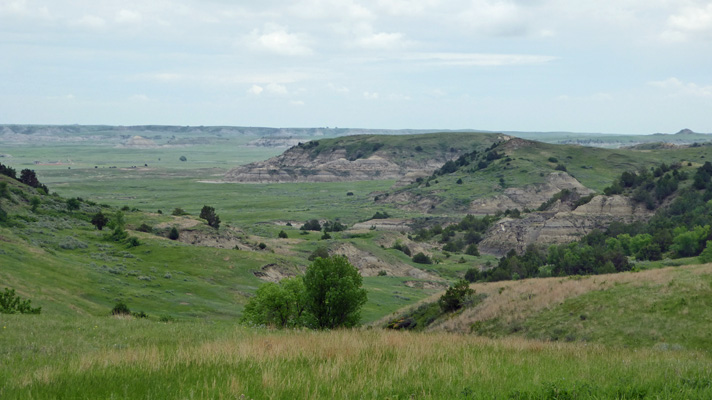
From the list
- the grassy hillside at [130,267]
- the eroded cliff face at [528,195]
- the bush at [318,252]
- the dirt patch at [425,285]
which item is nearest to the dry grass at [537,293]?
the grassy hillside at [130,267]

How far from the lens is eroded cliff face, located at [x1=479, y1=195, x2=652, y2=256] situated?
403 ft

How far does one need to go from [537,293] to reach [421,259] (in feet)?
229

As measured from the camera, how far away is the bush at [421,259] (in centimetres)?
10438

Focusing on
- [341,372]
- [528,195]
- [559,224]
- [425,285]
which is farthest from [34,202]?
[528,195]

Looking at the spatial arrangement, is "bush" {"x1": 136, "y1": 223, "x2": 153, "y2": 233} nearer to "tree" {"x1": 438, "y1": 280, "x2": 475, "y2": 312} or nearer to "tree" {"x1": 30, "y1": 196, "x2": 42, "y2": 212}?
"tree" {"x1": 30, "y1": 196, "x2": 42, "y2": 212}

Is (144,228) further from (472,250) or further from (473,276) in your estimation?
(472,250)

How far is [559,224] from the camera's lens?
12594 centimetres

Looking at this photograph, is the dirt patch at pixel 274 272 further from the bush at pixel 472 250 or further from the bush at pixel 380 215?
the bush at pixel 380 215

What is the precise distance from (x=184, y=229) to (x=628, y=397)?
89.2 meters

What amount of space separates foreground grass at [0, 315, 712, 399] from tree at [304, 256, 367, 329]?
17773mm

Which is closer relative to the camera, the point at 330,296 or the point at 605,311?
the point at 605,311

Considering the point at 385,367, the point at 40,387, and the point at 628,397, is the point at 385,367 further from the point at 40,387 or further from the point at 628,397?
the point at 40,387

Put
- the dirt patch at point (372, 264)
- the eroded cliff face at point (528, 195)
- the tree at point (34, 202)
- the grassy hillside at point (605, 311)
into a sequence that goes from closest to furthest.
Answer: the grassy hillside at point (605, 311) < the tree at point (34, 202) < the dirt patch at point (372, 264) < the eroded cliff face at point (528, 195)

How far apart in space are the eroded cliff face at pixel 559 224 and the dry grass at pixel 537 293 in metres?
85.7
